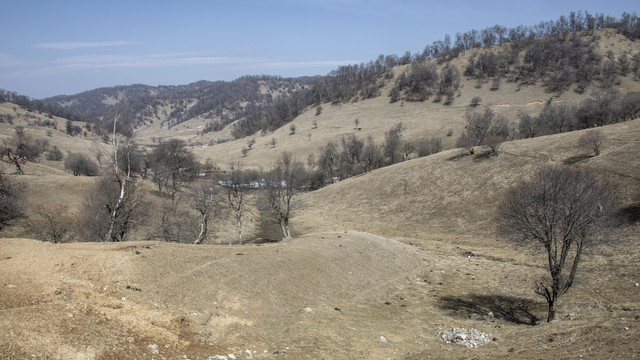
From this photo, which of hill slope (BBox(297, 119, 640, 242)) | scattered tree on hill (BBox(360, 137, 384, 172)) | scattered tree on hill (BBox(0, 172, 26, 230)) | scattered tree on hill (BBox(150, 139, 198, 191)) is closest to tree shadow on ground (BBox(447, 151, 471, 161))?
hill slope (BBox(297, 119, 640, 242))

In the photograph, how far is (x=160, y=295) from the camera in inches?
548

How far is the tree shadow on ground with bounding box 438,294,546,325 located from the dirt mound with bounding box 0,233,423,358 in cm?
384

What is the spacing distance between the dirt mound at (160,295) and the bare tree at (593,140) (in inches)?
1535

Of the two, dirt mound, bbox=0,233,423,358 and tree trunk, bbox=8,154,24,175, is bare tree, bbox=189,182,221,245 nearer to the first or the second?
dirt mound, bbox=0,233,423,358

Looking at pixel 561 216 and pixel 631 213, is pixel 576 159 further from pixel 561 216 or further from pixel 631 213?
pixel 561 216

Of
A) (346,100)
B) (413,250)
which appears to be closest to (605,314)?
(413,250)

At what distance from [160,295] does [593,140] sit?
5226 centimetres

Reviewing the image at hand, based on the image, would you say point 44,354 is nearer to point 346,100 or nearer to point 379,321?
point 379,321

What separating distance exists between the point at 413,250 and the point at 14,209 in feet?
118

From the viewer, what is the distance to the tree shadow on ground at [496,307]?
17.9m

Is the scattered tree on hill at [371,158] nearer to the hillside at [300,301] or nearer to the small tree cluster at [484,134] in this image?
the small tree cluster at [484,134]

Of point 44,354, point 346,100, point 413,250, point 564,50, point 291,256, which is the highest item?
point 564,50

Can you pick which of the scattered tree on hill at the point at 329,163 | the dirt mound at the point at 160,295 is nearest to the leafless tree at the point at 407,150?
the scattered tree on hill at the point at 329,163

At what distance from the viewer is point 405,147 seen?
88938 mm
